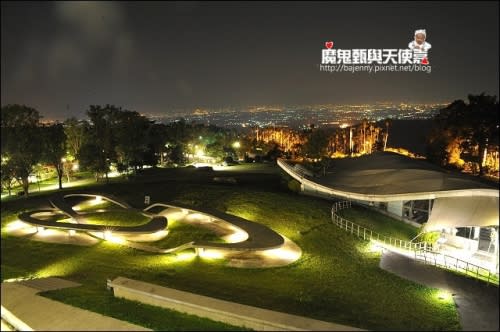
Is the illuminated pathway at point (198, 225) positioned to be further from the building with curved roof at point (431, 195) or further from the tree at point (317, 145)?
the tree at point (317, 145)

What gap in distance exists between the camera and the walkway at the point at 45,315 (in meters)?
10.4

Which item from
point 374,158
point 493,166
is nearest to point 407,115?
point 493,166

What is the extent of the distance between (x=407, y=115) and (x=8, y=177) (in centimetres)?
10854

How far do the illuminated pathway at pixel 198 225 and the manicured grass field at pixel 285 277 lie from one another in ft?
2.15

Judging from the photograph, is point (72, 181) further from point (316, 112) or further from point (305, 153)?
point (316, 112)

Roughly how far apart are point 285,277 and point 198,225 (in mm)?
8152

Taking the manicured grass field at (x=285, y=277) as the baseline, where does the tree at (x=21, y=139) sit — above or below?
above

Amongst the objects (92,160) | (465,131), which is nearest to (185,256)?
(92,160)

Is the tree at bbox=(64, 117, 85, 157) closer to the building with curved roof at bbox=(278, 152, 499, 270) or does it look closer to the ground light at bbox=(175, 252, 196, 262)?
the building with curved roof at bbox=(278, 152, 499, 270)

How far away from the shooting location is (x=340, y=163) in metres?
32.7

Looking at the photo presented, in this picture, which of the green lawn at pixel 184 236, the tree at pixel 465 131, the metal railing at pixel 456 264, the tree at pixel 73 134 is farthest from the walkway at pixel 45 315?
the tree at pixel 465 131

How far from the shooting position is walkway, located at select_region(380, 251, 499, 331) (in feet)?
37.9

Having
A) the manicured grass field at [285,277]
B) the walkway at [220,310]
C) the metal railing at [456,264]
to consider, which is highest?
the walkway at [220,310]

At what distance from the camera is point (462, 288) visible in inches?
547
